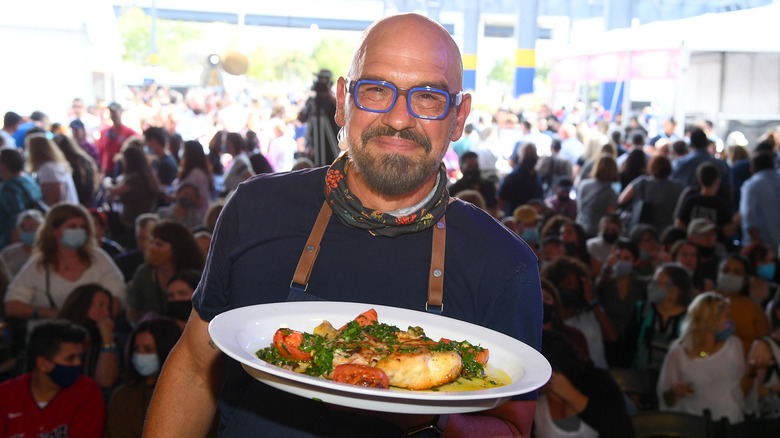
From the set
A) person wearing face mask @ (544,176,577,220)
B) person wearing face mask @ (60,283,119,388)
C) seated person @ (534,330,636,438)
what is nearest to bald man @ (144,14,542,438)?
seated person @ (534,330,636,438)

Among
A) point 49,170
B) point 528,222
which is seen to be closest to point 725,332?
point 528,222

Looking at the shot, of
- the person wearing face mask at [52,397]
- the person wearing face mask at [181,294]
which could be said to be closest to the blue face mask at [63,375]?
the person wearing face mask at [52,397]

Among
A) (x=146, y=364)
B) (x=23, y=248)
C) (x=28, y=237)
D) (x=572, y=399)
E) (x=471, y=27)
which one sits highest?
(x=471, y=27)

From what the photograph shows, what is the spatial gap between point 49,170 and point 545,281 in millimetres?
5803

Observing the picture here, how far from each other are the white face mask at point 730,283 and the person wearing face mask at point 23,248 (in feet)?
18.8

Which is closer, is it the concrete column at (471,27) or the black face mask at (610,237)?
the black face mask at (610,237)

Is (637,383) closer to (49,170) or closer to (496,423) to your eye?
(496,423)

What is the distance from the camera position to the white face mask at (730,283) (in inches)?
235

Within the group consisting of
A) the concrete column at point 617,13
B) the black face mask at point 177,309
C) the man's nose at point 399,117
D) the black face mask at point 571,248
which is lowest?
the black face mask at point 177,309

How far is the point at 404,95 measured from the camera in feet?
5.16

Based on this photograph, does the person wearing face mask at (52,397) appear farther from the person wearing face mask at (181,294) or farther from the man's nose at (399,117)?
the man's nose at (399,117)

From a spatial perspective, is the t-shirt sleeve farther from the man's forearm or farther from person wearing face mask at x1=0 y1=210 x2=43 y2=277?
person wearing face mask at x1=0 y1=210 x2=43 y2=277

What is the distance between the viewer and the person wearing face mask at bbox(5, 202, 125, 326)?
534 cm

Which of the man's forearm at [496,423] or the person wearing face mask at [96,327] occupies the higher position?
the man's forearm at [496,423]
